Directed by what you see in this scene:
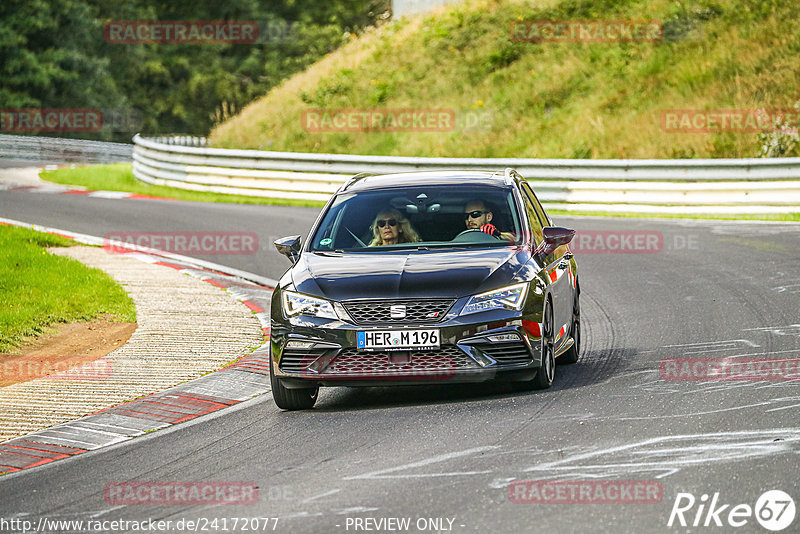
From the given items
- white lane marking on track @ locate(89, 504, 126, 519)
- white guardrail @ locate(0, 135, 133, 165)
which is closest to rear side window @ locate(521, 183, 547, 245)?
white lane marking on track @ locate(89, 504, 126, 519)

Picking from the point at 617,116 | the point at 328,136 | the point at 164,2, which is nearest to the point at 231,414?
the point at 617,116

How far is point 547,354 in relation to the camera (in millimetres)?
8938

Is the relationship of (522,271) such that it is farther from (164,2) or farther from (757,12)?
(164,2)

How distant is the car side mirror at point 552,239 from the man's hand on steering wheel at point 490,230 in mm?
347

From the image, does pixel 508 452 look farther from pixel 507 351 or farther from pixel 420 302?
pixel 420 302

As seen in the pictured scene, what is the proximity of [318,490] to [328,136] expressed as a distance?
2843 cm

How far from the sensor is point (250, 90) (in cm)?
6538

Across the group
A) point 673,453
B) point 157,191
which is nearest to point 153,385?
point 673,453

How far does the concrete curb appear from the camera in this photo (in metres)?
8.36
